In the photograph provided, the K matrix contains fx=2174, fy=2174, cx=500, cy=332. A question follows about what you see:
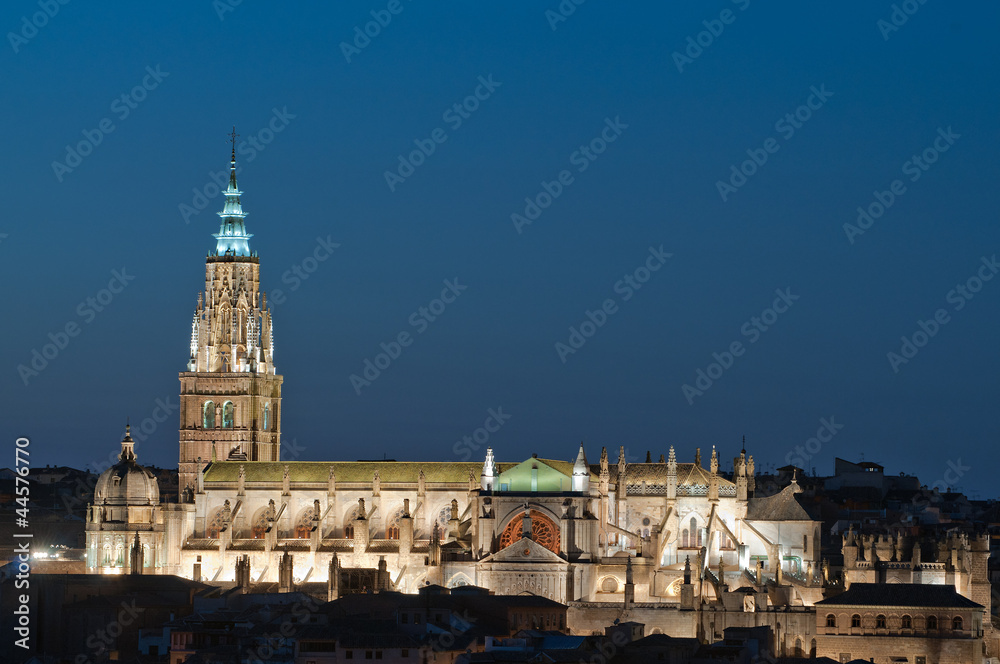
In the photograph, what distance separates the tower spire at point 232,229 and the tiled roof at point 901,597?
55097 millimetres

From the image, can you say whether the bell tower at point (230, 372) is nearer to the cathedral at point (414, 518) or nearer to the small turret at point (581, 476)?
the cathedral at point (414, 518)

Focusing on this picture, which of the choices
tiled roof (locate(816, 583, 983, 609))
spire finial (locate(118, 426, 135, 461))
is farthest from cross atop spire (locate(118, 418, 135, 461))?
tiled roof (locate(816, 583, 983, 609))

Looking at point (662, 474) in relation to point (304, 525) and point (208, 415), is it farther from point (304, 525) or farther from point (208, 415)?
point (208, 415)

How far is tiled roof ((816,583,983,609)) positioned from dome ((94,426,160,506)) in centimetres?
4756

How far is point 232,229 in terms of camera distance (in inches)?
5881

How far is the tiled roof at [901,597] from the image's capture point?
10662cm

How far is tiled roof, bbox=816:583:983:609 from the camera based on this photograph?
350ft

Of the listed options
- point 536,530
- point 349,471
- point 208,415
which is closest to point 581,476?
point 536,530

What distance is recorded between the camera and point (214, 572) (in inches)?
5192

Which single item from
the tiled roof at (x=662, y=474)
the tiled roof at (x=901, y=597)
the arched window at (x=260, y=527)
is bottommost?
the tiled roof at (x=901, y=597)

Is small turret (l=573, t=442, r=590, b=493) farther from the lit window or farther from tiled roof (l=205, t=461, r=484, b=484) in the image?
the lit window

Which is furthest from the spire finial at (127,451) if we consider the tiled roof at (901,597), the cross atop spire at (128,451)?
the tiled roof at (901,597)

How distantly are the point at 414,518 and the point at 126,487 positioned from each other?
19.0 m

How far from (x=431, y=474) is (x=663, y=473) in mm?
15212
